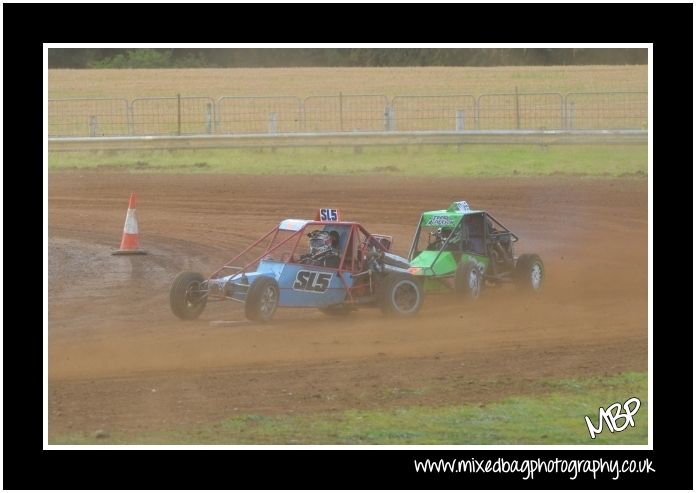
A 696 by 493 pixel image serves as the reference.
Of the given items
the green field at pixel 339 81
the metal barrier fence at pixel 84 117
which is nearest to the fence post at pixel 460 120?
the green field at pixel 339 81

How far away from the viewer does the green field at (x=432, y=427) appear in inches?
280

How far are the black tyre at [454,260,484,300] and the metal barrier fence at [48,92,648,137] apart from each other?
43.5ft

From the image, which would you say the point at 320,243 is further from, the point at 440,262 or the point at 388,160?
the point at 388,160

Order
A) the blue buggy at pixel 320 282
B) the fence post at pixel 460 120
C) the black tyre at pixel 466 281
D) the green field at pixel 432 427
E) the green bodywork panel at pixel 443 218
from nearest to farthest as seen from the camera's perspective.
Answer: the green field at pixel 432 427, the blue buggy at pixel 320 282, the black tyre at pixel 466 281, the green bodywork panel at pixel 443 218, the fence post at pixel 460 120

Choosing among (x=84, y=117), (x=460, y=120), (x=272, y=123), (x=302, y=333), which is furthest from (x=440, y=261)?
(x=84, y=117)

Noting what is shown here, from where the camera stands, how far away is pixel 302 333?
10.0 metres

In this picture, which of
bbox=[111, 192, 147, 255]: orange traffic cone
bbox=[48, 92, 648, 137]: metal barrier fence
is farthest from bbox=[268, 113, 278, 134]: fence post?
bbox=[111, 192, 147, 255]: orange traffic cone

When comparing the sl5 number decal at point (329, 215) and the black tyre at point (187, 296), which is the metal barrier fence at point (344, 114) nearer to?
the sl5 number decal at point (329, 215)

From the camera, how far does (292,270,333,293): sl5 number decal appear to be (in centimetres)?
1050

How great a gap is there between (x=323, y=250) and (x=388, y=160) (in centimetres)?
1249

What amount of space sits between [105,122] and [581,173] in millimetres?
11833

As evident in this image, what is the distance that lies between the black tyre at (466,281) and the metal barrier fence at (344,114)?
13249 mm

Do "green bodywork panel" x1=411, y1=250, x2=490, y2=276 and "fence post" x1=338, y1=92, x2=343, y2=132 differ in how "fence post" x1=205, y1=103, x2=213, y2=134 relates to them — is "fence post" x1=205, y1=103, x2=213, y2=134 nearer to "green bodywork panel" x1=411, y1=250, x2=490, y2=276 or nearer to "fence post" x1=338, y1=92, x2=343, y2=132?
"fence post" x1=338, y1=92, x2=343, y2=132

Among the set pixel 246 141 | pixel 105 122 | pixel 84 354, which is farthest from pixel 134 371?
pixel 105 122
